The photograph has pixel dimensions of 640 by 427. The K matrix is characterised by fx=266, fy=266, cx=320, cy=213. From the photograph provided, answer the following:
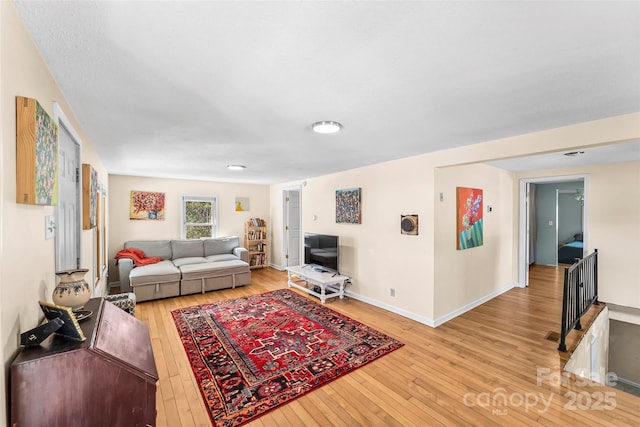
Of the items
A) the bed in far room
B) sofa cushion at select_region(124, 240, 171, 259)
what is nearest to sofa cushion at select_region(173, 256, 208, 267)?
sofa cushion at select_region(124, 240, 171, 259)

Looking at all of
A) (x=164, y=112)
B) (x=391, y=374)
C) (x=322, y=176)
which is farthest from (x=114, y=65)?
(x=322, y=176)

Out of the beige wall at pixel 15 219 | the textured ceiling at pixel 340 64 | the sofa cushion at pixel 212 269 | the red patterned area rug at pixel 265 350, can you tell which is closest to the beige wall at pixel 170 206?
the sofa cushion at pixel 212 269

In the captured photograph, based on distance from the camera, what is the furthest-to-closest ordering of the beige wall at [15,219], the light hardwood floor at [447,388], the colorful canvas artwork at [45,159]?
the light hardwood floor at [447,388]
the colorful canvas artwork at [45,159]
the beige wall at [15,219]

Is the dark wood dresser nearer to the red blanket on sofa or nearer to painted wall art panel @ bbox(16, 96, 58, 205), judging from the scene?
painted wall art panel @ bbox(16, 96, 58, 205)

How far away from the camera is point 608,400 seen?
2.09m

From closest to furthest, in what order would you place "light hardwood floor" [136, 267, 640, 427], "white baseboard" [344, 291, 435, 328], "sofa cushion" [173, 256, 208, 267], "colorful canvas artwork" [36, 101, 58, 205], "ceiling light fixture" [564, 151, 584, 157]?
"colorful canvas artwork" [36, 101, 58, 205] < "light hardwood floor" [136, 267, 640, 427] < "ceiling light fixture" [564, 151, 584, 157] < "white baseboard" [344, 291, 435, 328] < "sofa cushion" [173, 256, 208, 267]

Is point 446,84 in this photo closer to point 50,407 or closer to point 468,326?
point 50,407

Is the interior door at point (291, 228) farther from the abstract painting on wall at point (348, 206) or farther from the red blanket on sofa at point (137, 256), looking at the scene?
the red blanket on sofa at point (137, 256)

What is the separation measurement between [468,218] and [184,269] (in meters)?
4.77

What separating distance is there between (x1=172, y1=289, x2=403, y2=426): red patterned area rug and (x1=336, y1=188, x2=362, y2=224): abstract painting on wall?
152 cm

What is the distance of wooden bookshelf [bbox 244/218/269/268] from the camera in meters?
6.62

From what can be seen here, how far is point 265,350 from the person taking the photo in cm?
283

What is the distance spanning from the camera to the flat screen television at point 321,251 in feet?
15.3

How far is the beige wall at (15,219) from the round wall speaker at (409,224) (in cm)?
Result: 347
